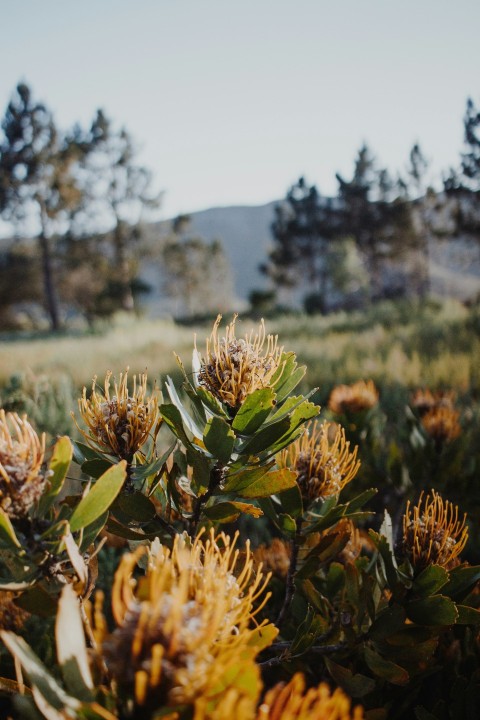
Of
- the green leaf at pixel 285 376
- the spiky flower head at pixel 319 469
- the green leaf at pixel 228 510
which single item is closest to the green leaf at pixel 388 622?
the spiky flower head at pixel 319 469

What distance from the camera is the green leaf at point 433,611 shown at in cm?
104

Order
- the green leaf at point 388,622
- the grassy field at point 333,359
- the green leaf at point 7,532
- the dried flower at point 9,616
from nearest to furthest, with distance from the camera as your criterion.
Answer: the green leaf at point 7,532 → the green leaf at point 388,622 → the dried flower at point 9,616 → the grassy field at point 333,359

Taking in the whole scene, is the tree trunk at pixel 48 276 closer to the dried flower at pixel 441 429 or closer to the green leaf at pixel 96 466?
the dried flower at pixel 441 429

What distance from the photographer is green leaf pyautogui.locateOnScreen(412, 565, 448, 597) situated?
1077 millimetres

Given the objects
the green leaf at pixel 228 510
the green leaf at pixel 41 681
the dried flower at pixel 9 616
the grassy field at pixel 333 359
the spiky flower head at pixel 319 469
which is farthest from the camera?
the grassy field at pixel 333 359

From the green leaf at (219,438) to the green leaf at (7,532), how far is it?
1.09 ft

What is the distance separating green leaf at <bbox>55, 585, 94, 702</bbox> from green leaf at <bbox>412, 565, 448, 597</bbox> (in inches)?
29.3

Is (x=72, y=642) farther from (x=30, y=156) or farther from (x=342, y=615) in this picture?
(x=30, y=156)

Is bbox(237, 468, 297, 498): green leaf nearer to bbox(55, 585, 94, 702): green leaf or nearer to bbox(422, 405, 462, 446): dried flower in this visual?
bbox(55, 585, 94, 702): green leaf

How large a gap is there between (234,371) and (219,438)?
0.17 metres

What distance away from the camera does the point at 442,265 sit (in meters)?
74.2

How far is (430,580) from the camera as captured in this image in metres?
1.10

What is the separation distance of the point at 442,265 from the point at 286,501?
79.9 m

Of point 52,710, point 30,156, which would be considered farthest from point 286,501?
point 30,156
